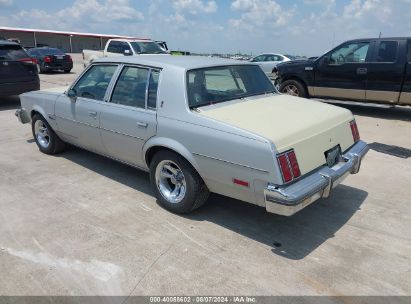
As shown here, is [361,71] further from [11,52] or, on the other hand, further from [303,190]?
[11,52]

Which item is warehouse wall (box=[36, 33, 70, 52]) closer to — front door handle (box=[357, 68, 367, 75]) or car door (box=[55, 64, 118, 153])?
front door handle (box=[357, 68, 367, 75])

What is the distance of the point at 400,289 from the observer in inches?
118

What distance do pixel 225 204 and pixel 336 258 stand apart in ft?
4.81

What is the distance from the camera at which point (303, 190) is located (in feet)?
10.8

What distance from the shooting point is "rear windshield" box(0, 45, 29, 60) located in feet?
32.3

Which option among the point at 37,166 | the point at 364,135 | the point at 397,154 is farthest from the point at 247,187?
the point at 364,135

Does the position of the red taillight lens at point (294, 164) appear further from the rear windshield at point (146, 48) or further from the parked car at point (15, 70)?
the rear windshield at point (146, 48)

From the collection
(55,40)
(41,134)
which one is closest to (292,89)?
(41,134)

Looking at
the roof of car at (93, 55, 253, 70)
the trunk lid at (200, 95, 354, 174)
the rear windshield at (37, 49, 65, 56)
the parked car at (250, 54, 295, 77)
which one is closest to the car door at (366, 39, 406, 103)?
the trunk lid at (200, 95, 354, 174)

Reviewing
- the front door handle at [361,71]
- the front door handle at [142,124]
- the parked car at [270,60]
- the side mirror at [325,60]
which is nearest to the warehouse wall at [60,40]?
the parked car at [270,60]

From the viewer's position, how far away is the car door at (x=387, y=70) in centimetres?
881

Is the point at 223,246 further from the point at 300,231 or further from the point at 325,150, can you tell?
the point at 325,150

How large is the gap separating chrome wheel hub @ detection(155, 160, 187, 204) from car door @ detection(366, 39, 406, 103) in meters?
6.82

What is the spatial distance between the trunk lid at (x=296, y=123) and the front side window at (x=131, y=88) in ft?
2.90
